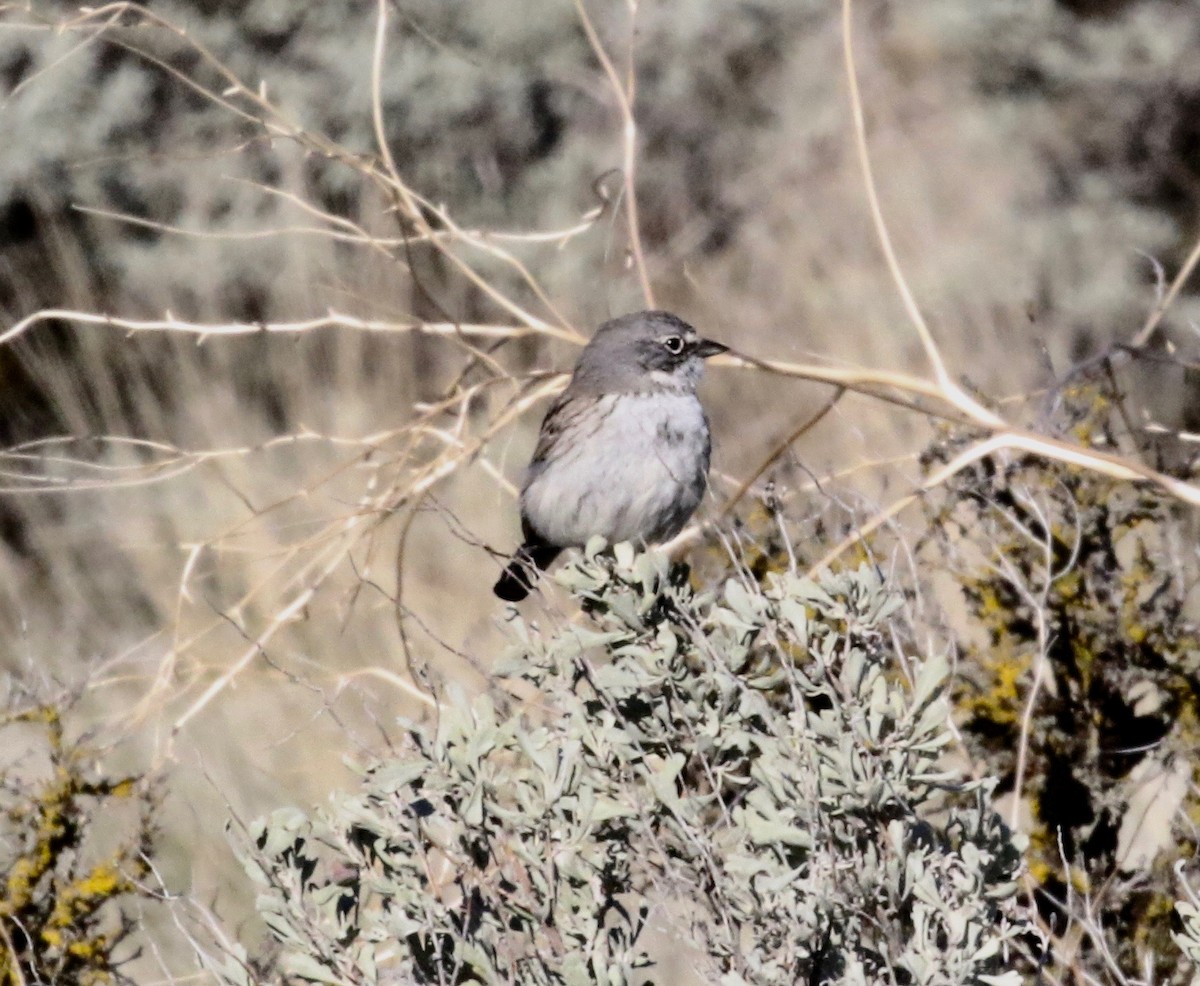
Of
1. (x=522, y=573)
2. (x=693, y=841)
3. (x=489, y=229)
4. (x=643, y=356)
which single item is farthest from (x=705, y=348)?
(x=489, y=229)

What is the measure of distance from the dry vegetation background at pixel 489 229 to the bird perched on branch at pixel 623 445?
2.21 meters

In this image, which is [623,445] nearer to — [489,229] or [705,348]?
[705,348]

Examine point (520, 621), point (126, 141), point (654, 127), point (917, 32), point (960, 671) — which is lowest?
point (520, 621)

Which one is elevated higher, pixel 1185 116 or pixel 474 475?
pixel 1185 116

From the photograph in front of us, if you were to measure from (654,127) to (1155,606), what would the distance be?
6.04m

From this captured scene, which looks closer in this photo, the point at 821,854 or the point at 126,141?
the point at 821,854

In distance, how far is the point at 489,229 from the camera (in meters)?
8.46

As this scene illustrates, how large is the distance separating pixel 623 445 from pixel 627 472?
107mm

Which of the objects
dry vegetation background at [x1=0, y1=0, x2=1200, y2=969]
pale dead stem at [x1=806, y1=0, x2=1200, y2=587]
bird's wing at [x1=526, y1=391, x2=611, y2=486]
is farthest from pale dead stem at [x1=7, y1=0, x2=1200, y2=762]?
dry vegetation background at [x1=0, y1=0, x2=1200, y2=969]

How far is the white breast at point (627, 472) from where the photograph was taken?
4559 millimetres

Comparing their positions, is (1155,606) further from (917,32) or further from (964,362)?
(917,32)

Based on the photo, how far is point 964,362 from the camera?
26.4 feet

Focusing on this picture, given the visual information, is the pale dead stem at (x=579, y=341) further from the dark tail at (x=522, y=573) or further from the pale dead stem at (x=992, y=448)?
the dark tail at (x=522, y=573)

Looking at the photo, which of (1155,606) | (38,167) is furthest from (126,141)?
(1155,606)
